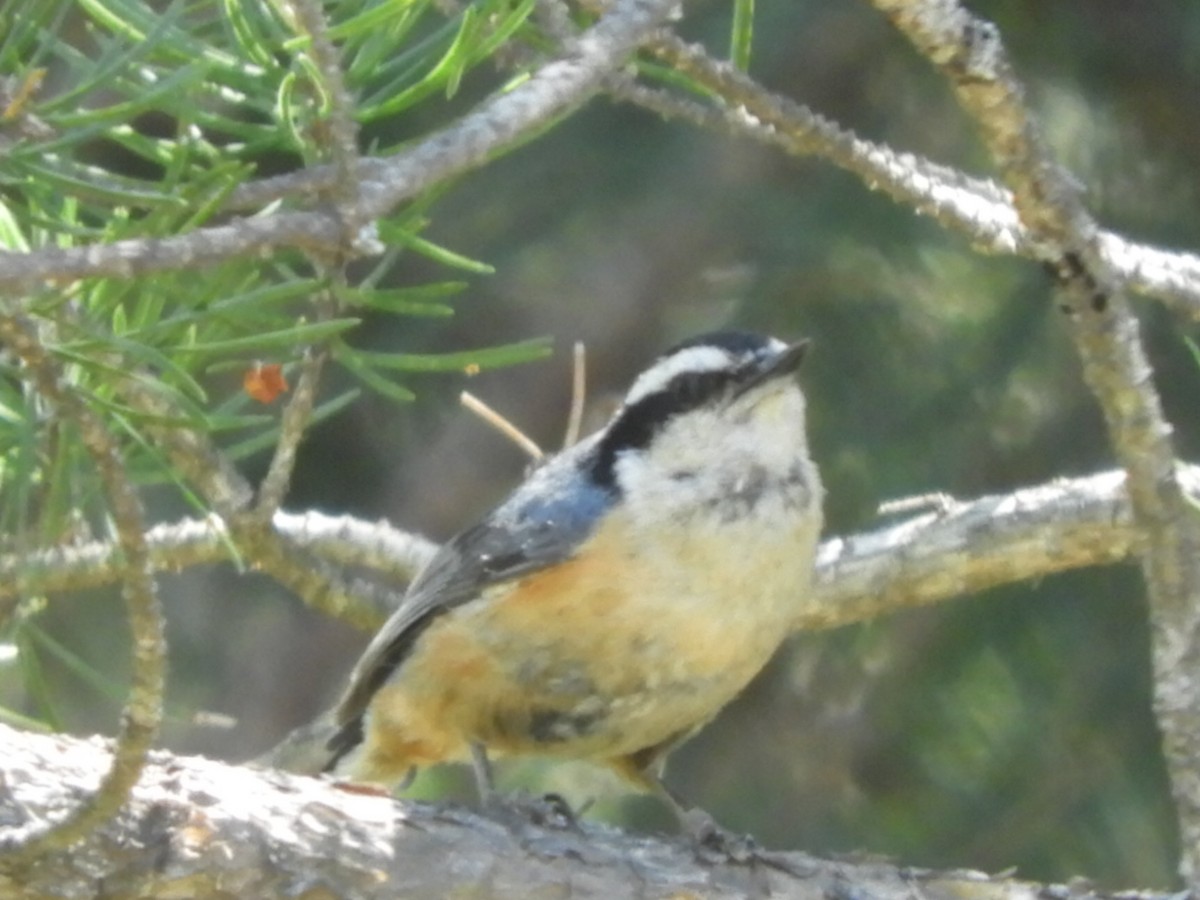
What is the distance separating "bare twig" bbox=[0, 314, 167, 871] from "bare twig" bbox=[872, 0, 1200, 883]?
72 centimetres

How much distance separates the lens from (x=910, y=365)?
3459 millimetres

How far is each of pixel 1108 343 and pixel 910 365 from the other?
1.60 m

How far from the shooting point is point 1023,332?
11.2 ft

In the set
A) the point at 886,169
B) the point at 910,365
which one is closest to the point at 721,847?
the point at 886,169

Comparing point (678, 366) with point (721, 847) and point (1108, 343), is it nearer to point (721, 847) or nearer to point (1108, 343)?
point (721, 847)

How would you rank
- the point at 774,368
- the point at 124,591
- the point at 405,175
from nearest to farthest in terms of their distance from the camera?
1. the point at 405,175
2. the point at 124,591
3. the point at 774,368

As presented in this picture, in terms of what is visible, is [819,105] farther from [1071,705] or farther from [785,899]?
[785,899]

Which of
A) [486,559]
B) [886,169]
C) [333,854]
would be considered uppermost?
[886,169]

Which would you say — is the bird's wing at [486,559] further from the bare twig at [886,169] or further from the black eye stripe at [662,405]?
the bare twig at [886,169]

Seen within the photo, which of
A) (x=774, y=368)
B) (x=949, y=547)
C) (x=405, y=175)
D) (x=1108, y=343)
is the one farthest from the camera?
(x=774, y=368)

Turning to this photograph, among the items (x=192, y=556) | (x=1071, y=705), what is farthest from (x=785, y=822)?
(x=192, y=556)

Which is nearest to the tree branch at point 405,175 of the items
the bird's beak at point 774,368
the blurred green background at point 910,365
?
the bird's beak at point 774,368

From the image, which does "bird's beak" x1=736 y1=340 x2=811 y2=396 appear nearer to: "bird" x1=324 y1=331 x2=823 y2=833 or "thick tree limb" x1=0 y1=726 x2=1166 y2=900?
"bird" x1=324 y1=331 x2=823 y2=833

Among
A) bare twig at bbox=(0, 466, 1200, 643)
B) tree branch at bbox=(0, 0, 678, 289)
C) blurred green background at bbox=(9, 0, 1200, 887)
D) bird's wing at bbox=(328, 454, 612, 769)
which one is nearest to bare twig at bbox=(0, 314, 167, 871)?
tree branch at bbox=(0, 0, 678, 289)
